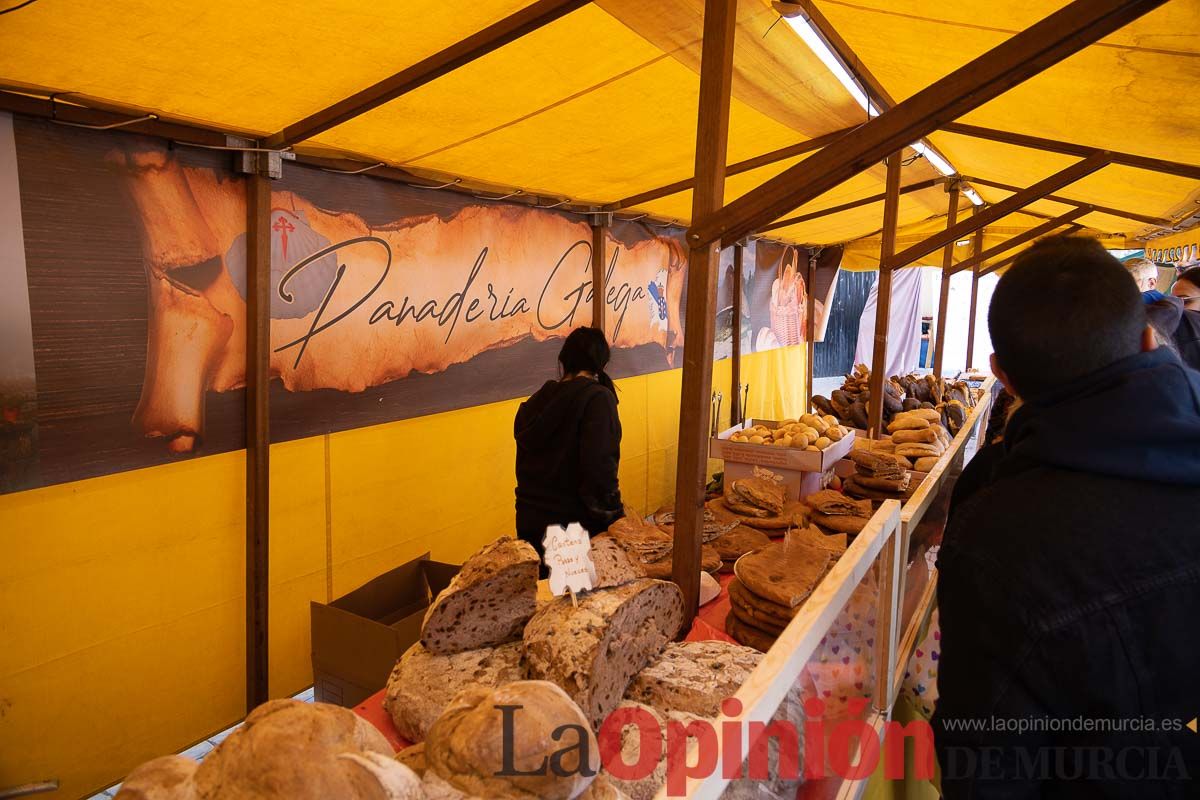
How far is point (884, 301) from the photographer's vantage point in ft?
15.6

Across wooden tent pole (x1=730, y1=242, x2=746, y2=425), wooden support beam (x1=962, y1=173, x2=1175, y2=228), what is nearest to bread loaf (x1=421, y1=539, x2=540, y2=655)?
wooden tent pole (x1=730, y1=242, x2=746, y2=425)

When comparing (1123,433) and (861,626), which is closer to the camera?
(1123,433)

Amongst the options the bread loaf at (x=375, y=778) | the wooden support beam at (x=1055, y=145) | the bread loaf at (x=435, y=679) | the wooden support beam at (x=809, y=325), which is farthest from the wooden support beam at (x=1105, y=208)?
the bread loaf at (x=375, y=778)

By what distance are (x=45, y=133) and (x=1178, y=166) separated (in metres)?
5.33

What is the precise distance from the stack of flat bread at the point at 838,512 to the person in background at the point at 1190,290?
1.88 meters

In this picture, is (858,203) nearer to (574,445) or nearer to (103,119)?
(574,445)

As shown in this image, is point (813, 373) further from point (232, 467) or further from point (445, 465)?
point (232, 467)

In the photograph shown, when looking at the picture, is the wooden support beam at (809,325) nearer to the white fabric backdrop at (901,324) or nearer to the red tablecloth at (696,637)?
the white fabric backdrop at (901,324)

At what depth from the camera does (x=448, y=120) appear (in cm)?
307

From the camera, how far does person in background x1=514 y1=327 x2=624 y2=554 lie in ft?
9.23

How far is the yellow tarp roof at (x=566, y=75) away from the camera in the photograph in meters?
2.05

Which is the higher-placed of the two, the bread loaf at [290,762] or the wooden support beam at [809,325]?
the wooden support beam at [809,325]

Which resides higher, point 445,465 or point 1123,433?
point 1123,433

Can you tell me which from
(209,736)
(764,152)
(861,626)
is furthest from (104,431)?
(764,152)
